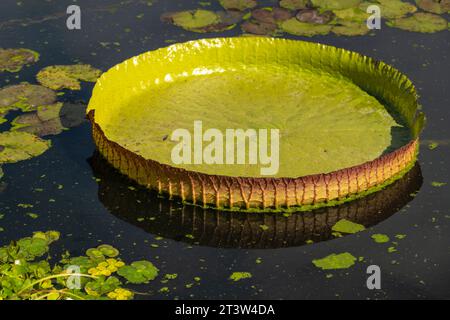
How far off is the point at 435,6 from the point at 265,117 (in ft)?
16.6

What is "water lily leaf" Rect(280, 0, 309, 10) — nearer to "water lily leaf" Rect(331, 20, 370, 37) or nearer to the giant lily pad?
"water lily leaf" Rect(331, 20, 370, 37)

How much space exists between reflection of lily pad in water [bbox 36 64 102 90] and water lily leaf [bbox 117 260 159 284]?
13.5 feet

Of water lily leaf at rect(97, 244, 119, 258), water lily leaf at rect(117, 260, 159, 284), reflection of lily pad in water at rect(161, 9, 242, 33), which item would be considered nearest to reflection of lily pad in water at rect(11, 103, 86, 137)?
water lily leaf at rect(97, 244, 119, 258)

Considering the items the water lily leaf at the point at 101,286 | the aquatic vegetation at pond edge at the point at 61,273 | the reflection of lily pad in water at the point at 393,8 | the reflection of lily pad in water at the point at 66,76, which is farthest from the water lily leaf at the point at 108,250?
the reflection of lily pad in water at the point at 393,8

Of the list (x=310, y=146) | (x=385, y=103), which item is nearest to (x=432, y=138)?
(x=385, y=103)

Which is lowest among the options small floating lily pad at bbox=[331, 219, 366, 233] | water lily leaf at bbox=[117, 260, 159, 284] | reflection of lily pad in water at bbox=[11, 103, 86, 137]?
water lily leaf at bbox=[117, 260, 159, 284]

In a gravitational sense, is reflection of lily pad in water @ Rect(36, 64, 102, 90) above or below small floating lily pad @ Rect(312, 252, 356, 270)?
above

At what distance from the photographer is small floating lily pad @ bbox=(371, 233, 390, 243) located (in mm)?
10477

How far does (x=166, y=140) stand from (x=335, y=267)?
2823mm

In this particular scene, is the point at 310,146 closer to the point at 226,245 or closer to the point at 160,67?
the point at 226,245

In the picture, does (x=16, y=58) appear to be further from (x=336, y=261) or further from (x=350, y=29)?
(x=336, y=261)

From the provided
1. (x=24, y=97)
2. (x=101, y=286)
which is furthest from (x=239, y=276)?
(x=24, y=97)

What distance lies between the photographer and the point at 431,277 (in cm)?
991

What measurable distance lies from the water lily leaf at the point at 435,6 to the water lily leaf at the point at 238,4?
2736 millimetres
